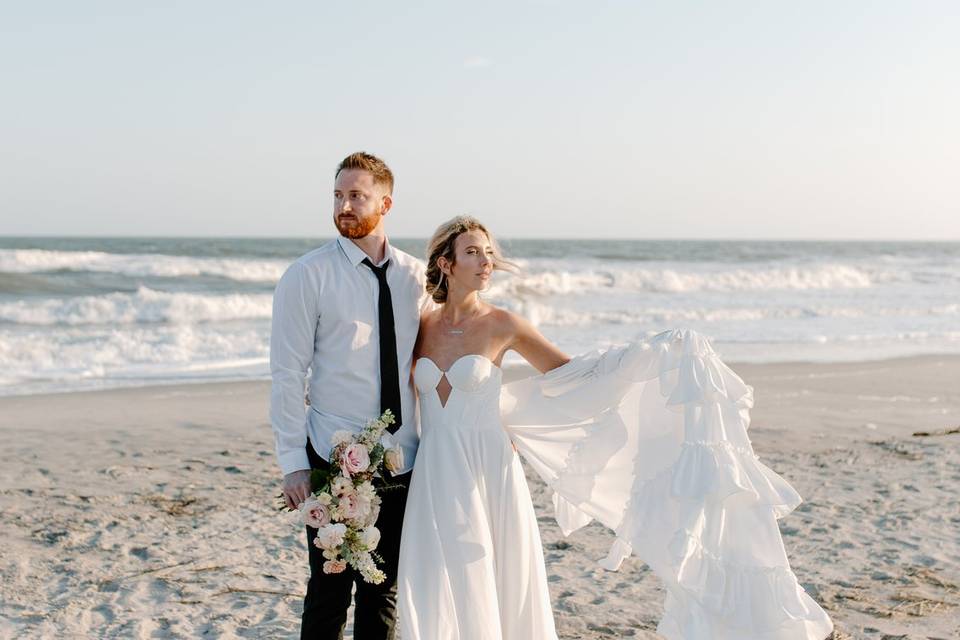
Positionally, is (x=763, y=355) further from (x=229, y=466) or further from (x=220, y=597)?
(x=220, y=597)

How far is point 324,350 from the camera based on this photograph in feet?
10.5

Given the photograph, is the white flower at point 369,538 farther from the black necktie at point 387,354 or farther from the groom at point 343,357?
the black necktie at point 387,354

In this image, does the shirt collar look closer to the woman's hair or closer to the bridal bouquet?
the woman's hair

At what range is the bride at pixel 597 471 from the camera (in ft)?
10.5

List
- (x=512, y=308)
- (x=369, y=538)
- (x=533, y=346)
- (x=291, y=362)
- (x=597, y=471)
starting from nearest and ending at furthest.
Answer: (x=369, y=538), (x=291, y=362), (x=533, y=346), (x=597, y=471), (x=512, y=308)

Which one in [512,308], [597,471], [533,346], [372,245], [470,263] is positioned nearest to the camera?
[372,245]

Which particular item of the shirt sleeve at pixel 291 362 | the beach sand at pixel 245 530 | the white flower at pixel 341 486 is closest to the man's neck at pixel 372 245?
the shirt sleeve at pixel 291 362

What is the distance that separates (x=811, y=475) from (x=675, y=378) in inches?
174

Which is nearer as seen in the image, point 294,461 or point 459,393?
point 294,461

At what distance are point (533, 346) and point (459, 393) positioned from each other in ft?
1.33

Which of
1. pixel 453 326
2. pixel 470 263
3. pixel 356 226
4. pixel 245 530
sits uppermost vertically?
pixel 356 226

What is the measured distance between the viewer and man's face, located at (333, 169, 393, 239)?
3.20 meters

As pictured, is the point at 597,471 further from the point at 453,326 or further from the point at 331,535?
the point at 331,535

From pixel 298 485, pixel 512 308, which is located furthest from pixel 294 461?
pixel 512 308
